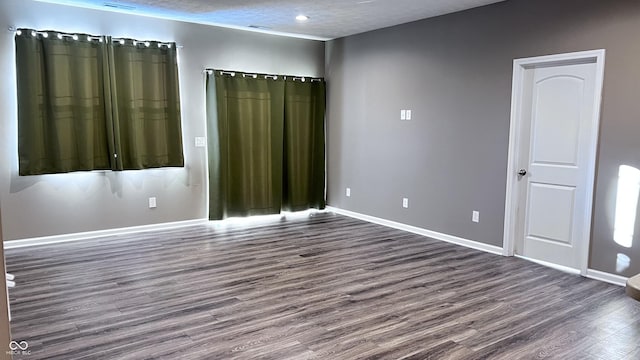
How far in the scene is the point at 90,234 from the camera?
540cm

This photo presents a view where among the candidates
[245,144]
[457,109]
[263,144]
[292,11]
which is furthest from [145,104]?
[457,109]

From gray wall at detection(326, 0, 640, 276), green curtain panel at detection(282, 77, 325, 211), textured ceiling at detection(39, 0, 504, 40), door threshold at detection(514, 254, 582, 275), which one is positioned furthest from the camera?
green curtain panel at detection(282, 77, 325, 211)

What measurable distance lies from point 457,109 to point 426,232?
5.07 feet

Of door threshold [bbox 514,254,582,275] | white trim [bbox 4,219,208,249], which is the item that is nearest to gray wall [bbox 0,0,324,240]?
white trim [bbox 4,219,208,249]

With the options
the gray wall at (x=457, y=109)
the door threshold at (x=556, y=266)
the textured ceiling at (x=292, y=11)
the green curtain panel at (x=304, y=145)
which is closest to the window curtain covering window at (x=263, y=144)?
the green curtain panel at (x=304, y=145)

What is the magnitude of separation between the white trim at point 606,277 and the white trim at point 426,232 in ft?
2.99

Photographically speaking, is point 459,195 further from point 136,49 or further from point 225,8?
point 136,49

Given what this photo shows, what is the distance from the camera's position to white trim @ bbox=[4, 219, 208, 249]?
16.3 ft

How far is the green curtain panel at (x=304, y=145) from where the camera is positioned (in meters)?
6.76

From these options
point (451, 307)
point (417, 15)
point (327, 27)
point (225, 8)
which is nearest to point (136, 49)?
point (225, 8)

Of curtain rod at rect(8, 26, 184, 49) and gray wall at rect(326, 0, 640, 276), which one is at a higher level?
curtain rod at rect(8, 26, 184, 49)

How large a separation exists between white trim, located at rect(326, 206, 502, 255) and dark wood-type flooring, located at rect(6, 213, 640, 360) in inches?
6.9

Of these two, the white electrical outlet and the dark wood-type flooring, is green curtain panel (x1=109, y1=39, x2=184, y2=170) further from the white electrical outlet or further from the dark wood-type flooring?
the dark wood-type flooring

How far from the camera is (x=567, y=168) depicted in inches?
170
